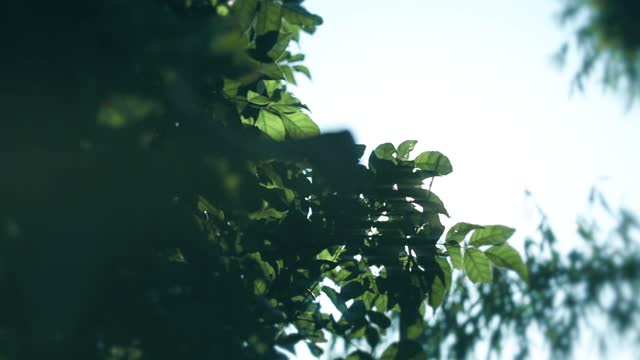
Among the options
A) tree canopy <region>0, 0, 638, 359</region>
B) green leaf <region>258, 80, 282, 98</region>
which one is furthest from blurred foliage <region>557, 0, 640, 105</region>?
green leaf <region>258, 80, 282, 98</region>

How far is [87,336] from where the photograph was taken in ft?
5.52

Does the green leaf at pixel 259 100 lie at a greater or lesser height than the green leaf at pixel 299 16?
lesser

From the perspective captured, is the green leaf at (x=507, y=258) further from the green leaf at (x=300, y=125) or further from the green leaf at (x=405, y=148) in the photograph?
the green leaf at (x=300, y=125)

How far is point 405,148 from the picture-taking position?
113 inches

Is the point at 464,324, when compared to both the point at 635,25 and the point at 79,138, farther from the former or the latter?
the point at 79,138

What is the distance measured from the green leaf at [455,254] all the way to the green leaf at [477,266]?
0.12 ft

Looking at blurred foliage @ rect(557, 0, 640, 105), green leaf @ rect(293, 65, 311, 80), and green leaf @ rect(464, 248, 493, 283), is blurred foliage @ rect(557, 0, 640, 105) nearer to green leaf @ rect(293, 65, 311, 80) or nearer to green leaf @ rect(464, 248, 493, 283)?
green leaf @ rect(464, 248, 493, 283)

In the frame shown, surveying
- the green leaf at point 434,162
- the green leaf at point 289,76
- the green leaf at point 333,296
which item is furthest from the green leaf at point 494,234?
the green leaf at point 289,76

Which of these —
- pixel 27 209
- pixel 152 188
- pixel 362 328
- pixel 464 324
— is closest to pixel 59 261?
pixel 27 209

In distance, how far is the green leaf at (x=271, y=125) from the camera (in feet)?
9.00

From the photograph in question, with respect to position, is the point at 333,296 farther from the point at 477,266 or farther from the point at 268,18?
the point at 268,18

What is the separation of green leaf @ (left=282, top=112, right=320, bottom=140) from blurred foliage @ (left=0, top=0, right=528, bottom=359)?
21 cm

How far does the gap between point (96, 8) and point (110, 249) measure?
64 cm

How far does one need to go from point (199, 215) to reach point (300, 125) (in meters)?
0.65
